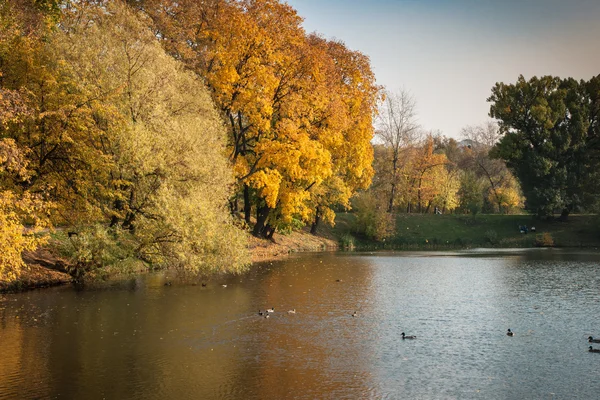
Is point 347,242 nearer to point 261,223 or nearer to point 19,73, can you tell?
point 261,223

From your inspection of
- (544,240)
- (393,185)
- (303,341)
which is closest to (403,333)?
(303,341)

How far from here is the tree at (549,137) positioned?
65.3 m

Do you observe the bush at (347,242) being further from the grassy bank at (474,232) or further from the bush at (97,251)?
the bush at (97,251)

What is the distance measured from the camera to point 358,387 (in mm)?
12922

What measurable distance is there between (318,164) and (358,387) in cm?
3169

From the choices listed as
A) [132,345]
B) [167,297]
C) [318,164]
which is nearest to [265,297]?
[167,297]

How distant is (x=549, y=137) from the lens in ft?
217

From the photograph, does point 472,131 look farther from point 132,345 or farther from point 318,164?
point 132,345

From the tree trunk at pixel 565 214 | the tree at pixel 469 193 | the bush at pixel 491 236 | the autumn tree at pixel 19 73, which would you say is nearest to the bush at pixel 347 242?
the bush at pixel 491 236

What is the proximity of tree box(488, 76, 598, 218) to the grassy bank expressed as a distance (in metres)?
2.55

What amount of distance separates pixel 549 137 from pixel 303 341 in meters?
57.5

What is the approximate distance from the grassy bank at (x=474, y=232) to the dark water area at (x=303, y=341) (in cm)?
3501

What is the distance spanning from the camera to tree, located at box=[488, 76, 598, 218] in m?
65.3

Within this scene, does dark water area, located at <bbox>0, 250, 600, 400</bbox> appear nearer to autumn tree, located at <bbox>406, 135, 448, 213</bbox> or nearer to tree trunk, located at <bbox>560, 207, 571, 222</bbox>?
tree trunk, located at <bbox>560, 207, 571, 222</bbox>
